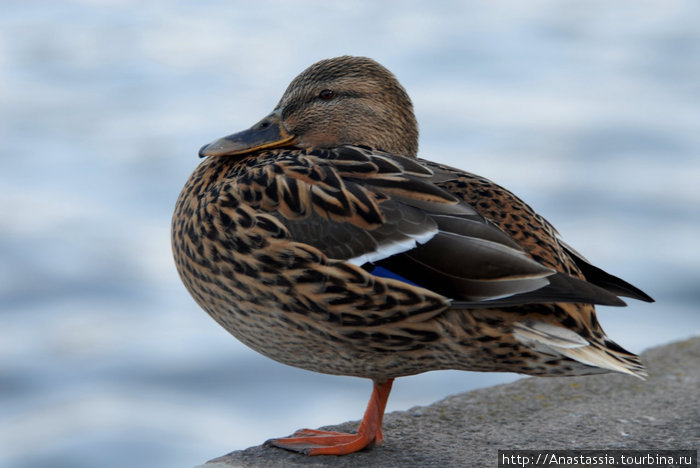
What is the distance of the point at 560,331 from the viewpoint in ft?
13.0

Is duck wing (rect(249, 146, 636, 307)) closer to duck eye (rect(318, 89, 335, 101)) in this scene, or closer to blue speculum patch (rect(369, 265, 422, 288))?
blue speculum patch (rect(369, 265, 422, 288))

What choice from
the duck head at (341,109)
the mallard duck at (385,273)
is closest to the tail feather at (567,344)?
the mallard duck at (385,273)

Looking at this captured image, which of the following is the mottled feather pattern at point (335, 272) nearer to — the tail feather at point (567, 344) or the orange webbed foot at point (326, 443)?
the tail feather at point (567, 344)

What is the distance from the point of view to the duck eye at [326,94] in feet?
16.0

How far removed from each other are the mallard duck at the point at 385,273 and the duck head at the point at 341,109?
1.14ft

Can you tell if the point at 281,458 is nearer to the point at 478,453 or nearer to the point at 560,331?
the point at 478,453

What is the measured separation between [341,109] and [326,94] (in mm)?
100

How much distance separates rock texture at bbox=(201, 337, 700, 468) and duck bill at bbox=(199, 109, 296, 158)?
1337 mm

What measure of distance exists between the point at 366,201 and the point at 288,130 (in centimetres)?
92

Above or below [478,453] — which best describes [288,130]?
above

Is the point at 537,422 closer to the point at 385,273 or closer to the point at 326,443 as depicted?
the point at 326,443

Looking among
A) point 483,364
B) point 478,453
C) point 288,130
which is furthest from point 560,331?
point 288,130

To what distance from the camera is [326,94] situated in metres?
4.88

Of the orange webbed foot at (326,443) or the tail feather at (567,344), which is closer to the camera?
the tail feather at (567,344)
